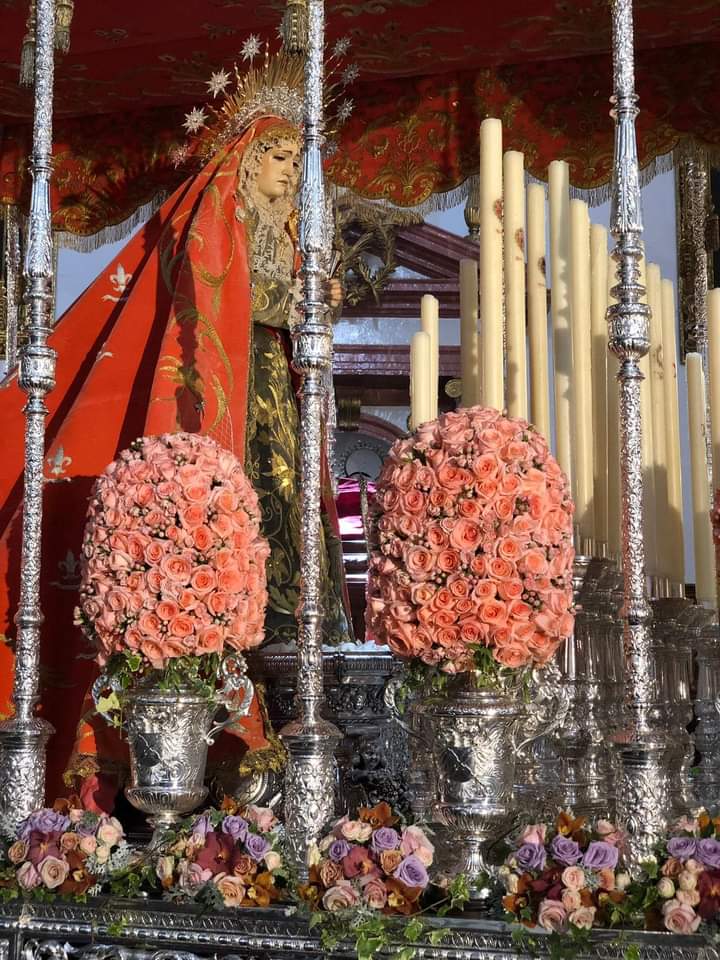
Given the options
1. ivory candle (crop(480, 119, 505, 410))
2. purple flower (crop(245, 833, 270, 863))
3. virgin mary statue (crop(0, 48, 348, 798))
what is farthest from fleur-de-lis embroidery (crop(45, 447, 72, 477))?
purple flower (crop(245, 833, 270, 863))

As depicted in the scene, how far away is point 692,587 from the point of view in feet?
13.2

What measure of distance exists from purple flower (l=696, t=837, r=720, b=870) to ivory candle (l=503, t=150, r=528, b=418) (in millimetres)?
1053

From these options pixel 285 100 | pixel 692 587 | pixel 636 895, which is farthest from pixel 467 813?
pixel 692 587

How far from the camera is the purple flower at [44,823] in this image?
2072mm

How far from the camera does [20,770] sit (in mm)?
2227

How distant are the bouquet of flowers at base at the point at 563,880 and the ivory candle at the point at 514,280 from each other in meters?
1.00

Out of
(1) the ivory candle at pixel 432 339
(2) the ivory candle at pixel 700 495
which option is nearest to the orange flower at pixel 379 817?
(1) the ivory candle at pixel 432 339

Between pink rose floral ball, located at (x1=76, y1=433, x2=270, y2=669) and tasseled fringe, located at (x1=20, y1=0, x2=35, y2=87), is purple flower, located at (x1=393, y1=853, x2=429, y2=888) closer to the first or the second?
pink rose floral ball, located at (x1=76, y1=433, x2=270, y2=669)

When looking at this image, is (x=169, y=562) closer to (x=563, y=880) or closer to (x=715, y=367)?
(x=563, y=880)

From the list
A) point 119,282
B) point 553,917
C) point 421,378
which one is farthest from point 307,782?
point 119,282

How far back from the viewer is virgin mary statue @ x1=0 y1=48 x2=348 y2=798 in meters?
2.75

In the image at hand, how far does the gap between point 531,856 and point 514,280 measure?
3.96 feet

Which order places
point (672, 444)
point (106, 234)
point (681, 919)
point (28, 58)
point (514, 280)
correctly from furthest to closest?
point (106, 234)
point (28, 58)
point (672, 444)
point (514, 280)
point (681, 919)

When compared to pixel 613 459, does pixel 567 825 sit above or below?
below
